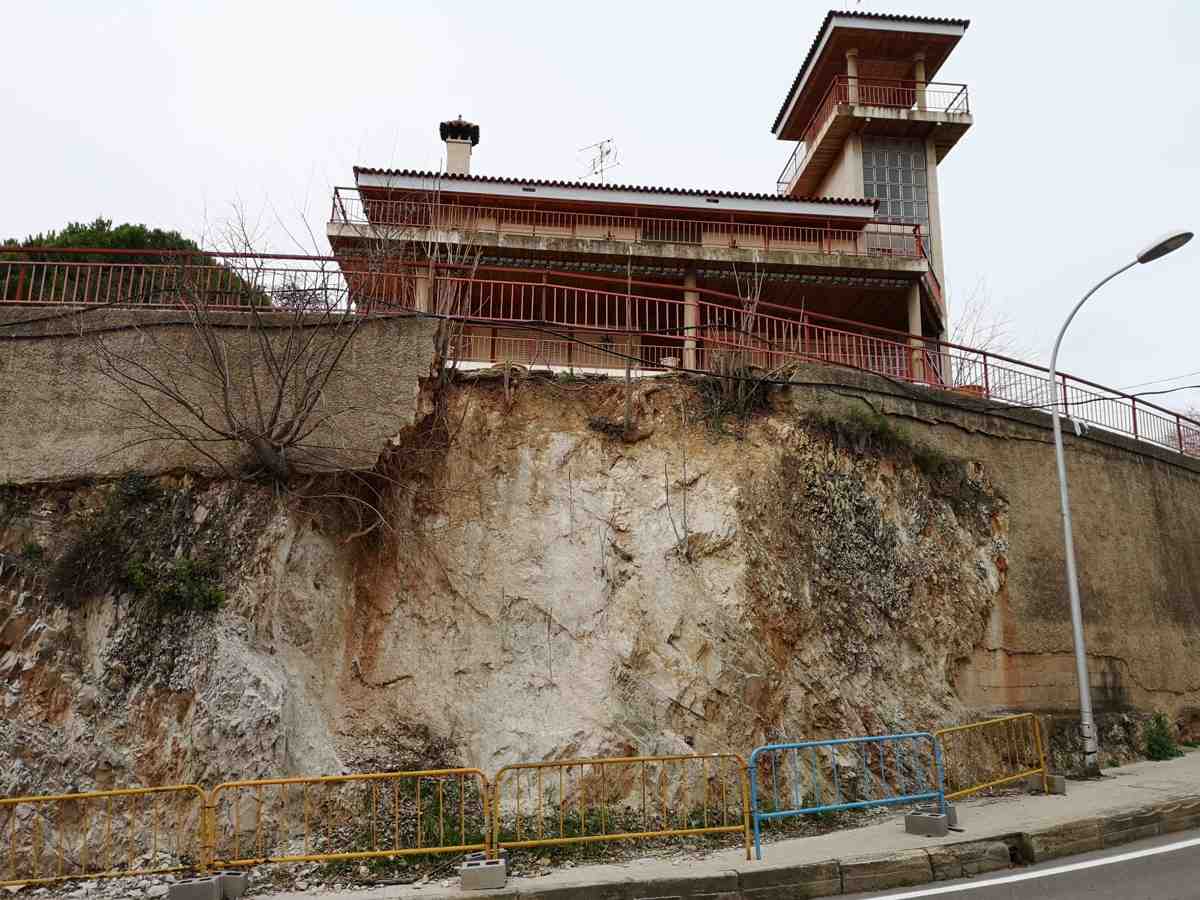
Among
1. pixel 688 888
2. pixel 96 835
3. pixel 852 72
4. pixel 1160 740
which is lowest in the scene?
pixel 688 888

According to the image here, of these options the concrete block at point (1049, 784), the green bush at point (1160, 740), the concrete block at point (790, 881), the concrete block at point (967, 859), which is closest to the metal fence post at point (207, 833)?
the concrete block at point (790, 881)

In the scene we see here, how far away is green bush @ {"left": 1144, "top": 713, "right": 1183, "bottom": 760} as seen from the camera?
12.0 meters

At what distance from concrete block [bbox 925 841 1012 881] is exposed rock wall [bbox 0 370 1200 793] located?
2.23m

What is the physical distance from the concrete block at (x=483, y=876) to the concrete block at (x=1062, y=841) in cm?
450

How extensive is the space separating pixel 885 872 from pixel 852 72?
2059cm

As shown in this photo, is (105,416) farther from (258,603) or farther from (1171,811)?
(1171,811)

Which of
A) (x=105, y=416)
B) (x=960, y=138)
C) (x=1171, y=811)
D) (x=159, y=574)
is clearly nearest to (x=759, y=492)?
(x=1171, y=811)

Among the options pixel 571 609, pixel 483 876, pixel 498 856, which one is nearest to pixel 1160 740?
pixel 571 609

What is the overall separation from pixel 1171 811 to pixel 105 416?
1175 cm

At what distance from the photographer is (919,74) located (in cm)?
2223

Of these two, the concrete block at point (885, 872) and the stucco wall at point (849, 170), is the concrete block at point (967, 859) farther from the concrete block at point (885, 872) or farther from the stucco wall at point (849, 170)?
A: the stucco wall at point (849, 170)

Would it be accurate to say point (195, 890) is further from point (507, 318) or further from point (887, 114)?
point (887, 114)

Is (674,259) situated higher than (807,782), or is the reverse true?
(674,259)

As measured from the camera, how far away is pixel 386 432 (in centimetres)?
935
